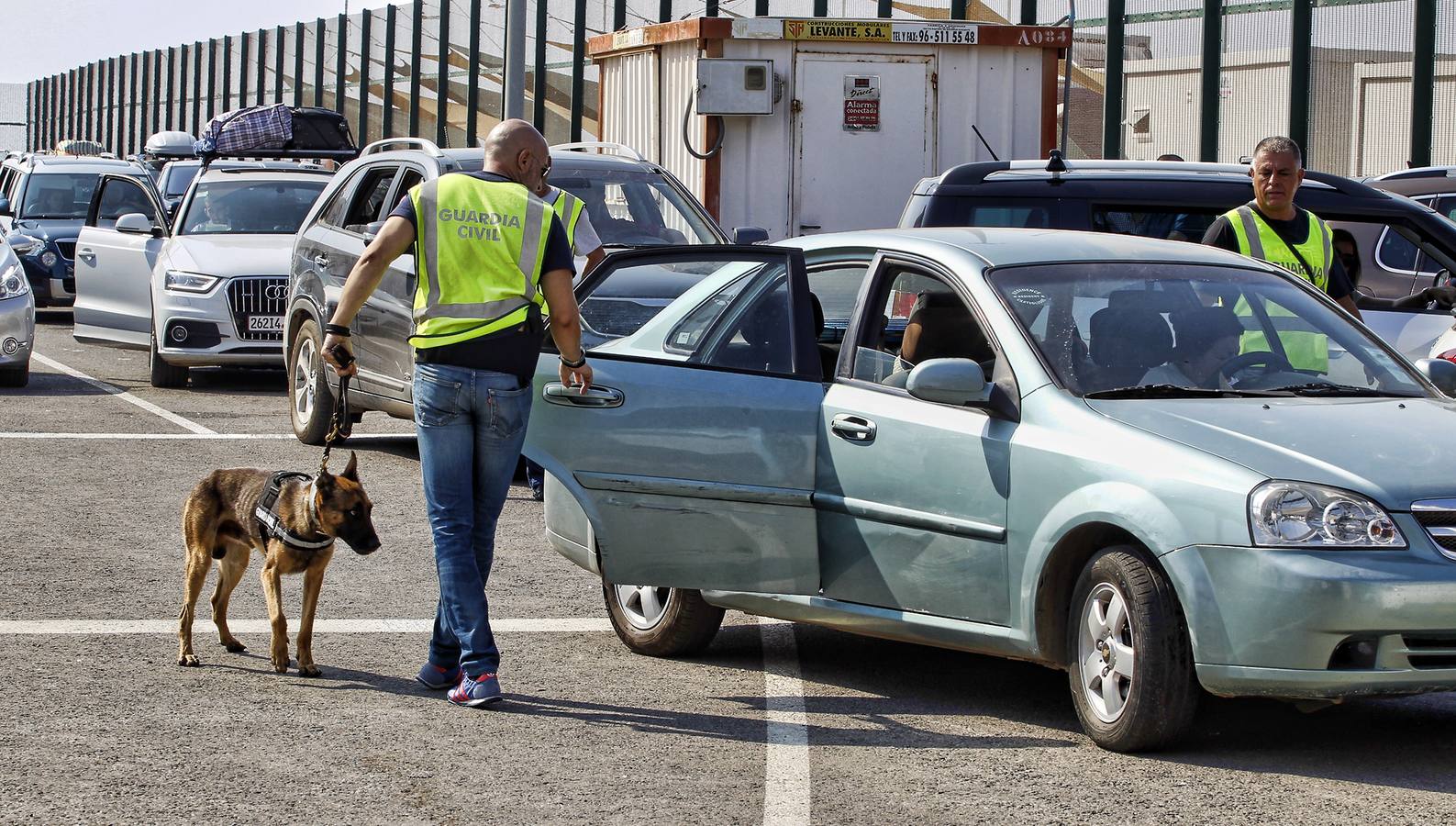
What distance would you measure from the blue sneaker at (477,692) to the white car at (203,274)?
9.71m

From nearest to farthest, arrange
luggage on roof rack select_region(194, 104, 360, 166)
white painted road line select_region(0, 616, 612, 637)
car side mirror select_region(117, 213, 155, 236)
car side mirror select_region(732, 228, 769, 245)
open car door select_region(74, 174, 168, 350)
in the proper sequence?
white painted road line select_region(0, 616, 612, 637) < car side mirror select_region(732, 228, 769, 245) < car side mirror select_region(117, 213, 155, 236) < open car door select_region(74, 174, 168, 350) < luggage on roof rack select_region(194, 104, 360, 166)

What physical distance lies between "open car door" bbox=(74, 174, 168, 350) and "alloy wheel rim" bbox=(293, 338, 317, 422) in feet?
15.1

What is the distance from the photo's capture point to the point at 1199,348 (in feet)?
21.2

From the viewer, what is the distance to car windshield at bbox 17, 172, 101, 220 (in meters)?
25.2

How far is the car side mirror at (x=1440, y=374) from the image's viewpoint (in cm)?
679

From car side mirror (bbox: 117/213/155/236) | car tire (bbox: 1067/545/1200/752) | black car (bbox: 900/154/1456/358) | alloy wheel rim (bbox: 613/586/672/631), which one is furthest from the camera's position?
car side mirror (bbox: 117/213/155/236)

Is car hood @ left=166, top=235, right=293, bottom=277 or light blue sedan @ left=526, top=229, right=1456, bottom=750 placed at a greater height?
car hood @ left=166, top=235, right=293, bottom=277

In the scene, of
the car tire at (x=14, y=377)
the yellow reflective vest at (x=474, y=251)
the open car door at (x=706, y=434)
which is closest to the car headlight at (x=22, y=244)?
the car tire at (x=14, y=377)

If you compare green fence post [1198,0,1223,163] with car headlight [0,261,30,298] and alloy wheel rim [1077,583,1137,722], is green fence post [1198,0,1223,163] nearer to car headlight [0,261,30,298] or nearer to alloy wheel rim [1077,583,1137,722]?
car headlight [0,261,30,298]

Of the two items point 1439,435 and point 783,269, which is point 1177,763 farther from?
point 783,269

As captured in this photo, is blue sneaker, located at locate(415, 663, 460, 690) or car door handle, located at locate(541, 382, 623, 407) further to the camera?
car door handle, located at locate(541, 382, 623, 407)

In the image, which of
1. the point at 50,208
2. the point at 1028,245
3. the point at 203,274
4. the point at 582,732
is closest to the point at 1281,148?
the point at 1028,245

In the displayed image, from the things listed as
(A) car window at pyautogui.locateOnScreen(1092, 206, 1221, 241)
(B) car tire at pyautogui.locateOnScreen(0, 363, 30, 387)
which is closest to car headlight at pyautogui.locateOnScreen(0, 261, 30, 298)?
(B) car tire at pyautogui.locateOnScreen(0, 363, 30, 387)

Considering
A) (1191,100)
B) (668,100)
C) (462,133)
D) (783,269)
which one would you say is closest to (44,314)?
(668,100)
